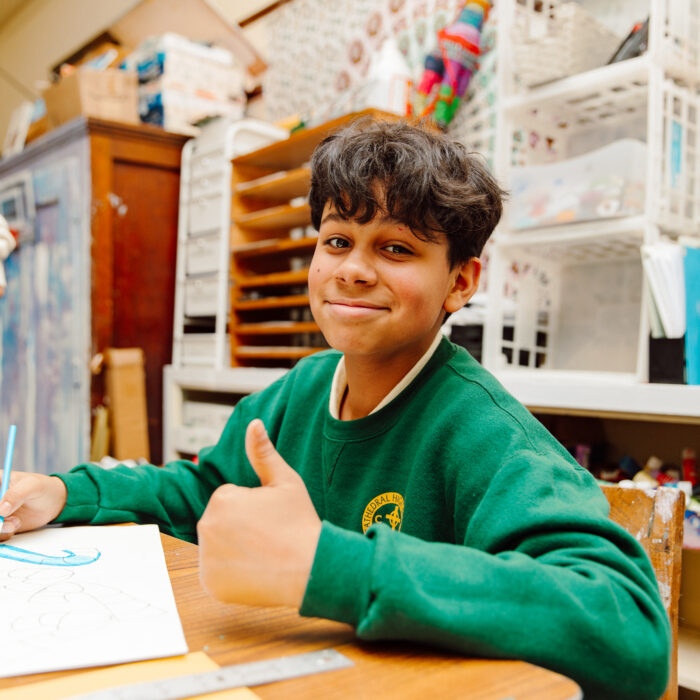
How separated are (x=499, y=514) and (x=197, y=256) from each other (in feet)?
7.14

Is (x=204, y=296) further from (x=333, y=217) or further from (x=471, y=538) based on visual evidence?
(x=471, y=538)

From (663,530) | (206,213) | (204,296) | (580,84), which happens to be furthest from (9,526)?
(206,213)

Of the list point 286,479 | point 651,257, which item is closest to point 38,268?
point 651,257

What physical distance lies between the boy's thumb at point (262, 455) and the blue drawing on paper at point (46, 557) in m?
0.26

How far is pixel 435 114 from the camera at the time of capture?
204 centimetres

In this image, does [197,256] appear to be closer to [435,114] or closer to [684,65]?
[435,114]

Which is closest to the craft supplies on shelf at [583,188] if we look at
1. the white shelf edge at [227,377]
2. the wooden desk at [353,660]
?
the white shelf edge at [227,377]

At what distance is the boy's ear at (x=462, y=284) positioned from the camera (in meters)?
0.82

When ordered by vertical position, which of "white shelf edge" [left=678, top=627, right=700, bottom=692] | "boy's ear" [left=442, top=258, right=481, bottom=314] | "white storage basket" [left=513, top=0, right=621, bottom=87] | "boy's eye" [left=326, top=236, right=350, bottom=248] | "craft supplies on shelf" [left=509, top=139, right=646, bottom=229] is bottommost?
"white shelf edge" [left=678, top=627, right=700, bottom=692]

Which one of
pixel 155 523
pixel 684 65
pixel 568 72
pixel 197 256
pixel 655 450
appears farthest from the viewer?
pixel 197 256

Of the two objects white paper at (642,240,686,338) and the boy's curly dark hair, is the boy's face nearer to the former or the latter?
the boy's curly dark hair

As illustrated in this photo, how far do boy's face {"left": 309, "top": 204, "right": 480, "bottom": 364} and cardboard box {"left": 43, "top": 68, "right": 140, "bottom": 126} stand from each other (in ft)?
7.03

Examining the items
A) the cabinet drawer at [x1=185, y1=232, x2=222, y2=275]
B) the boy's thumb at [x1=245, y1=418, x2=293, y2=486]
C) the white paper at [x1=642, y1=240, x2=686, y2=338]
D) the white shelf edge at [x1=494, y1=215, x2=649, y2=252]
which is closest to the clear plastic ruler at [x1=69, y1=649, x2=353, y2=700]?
the boy's thumb at [x1=245, y1=418, x2=293, y2=486]

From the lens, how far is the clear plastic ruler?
15.6 inches
